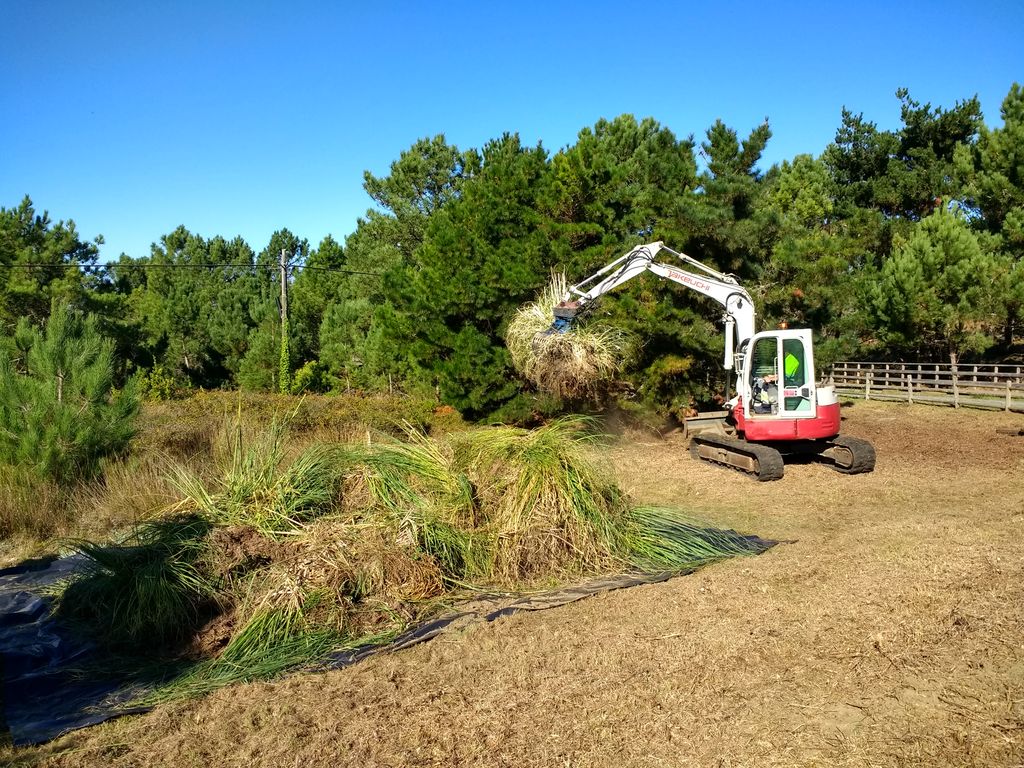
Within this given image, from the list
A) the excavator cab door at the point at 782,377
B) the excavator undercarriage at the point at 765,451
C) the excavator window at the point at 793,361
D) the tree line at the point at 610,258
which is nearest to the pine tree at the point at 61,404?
the tree line at the point at 610,258

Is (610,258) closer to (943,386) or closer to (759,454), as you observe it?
(759,454)

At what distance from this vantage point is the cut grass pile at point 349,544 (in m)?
5.81

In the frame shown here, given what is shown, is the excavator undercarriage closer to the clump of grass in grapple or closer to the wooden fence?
the clump of grass in grapple

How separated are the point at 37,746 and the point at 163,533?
230cm

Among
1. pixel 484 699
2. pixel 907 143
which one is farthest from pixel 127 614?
Answer: pixel 907 143

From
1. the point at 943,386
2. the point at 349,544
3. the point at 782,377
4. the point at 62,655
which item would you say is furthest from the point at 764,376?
the point at 943,386

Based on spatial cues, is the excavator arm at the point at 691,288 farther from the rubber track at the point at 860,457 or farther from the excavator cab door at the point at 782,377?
the rubber track at the point at 860,457

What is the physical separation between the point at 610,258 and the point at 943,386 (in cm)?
1710

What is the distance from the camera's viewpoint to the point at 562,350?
14719 millimetres

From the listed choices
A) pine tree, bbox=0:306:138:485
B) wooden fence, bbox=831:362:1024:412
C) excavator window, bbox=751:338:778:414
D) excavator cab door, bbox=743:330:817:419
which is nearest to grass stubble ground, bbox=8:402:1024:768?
excavator cab door, bbox=743:330:817:419

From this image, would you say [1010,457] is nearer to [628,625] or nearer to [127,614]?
[628,625]

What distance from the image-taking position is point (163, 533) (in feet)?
21.0

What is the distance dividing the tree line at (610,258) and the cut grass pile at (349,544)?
5.20 m

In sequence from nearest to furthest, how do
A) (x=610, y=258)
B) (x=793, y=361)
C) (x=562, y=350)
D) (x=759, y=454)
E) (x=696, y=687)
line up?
(x=696, y=687) → (x=759, y=454) → (x=793, y=361) → (x=562, y=350) → (x=610, y=258)
